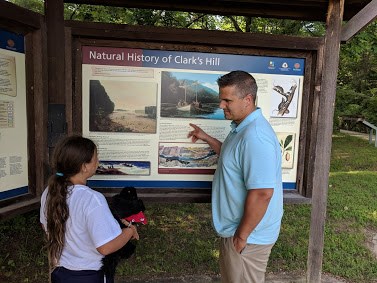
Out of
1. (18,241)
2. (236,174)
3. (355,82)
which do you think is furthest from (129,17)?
(355,82)

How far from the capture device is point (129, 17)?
6359 mm

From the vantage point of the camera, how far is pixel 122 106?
2.78m

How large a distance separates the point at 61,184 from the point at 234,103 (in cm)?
110

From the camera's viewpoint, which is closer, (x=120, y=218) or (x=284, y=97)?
(x=120, y=218)

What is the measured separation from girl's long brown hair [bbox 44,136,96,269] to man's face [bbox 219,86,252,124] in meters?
0.86

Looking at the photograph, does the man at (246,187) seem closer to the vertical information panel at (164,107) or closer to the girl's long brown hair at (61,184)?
the vertical information panel at (164,107)

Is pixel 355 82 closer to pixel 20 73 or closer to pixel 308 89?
pixel 308 89

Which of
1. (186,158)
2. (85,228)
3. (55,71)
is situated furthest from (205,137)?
(85,228)

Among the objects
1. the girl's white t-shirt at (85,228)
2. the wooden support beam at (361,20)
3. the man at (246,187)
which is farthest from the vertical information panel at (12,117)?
the wooden support beam at (361,20)

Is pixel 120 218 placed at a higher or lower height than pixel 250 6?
lower

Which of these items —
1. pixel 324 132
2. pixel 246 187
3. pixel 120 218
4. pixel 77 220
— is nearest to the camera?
pixel 77 220

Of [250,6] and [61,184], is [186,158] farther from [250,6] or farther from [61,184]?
[250,6]

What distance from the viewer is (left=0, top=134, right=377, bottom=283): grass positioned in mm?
3996

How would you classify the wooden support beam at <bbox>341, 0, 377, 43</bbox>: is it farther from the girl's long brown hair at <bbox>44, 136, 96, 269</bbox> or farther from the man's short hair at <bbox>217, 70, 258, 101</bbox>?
the girl's long brown hair at <bbox>44, 136, 96, 269</bbox>
